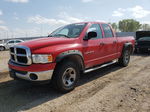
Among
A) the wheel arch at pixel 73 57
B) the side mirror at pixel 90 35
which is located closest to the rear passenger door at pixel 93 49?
the side mirror at pixel 90 35

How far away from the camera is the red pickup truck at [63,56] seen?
403 cm

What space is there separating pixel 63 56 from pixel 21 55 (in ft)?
3.62

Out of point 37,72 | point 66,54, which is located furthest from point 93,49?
point 37,72

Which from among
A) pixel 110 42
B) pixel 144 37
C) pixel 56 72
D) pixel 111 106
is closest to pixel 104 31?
pixel 110 42

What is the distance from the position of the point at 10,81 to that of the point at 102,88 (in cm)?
319

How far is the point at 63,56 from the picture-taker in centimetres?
426

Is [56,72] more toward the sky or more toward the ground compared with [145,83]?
more toward the sky

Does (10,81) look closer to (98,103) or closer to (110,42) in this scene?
(98,103)

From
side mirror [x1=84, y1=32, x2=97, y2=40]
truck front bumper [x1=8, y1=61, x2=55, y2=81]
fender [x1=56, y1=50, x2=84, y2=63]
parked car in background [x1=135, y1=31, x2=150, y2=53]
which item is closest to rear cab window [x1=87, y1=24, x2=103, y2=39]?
side mirror [x1=84, y1=32, x2=97, y2=40]

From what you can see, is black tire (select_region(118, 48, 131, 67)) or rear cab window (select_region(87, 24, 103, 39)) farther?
black tire (select_region(118, 48, 131, 67))

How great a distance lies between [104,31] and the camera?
20.2 feet

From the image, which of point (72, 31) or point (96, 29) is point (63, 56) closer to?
point (72, 31)

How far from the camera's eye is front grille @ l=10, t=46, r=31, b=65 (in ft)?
13.3

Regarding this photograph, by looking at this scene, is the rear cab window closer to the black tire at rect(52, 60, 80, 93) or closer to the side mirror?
the side mirror
